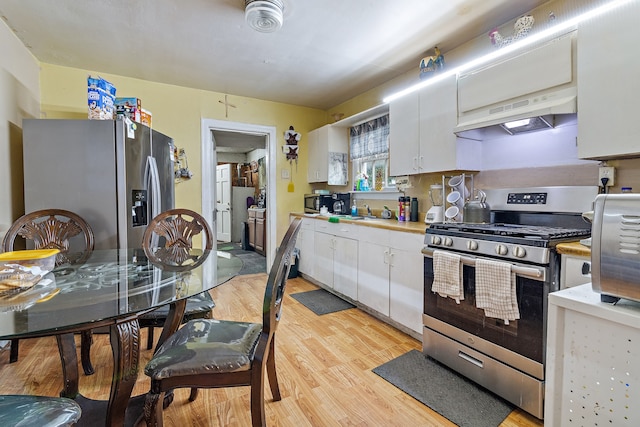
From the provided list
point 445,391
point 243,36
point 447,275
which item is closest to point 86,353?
point 445,391

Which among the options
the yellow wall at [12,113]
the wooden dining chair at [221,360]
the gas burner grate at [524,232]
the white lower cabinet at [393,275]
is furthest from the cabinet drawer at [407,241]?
the yellow wall at [12,113]

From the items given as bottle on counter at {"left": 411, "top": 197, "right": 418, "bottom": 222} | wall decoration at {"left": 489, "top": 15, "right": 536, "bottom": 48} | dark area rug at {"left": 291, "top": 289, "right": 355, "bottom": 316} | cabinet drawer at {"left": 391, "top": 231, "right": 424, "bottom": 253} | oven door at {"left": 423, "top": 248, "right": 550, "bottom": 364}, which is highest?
wall decoration at {"left": 489, "top": 15, "right": 536, "bottom": 48}

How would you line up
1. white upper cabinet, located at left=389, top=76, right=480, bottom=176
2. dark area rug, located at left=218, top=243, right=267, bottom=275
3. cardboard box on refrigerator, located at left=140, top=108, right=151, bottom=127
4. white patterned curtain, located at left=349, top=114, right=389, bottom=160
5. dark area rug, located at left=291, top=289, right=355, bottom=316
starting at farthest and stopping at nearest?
dark area rug, located at left=218, top=243, right=267, bottom=275, white patterned curtain, located at left=349, top=114, right=389, bottom=160, dark area rug, located at left=291, top=289, right=355, bottom=316, cardboard box on refrigerator, located at left=140, top=108, right=151, bottom=127, white upper cabinet, located at left=389, top=76, right=480, bottom=176

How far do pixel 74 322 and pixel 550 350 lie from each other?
63.6 inches

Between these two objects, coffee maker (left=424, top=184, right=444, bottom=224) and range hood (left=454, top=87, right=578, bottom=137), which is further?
coffee maker (left=424, top=184, right=444, bottom=224)

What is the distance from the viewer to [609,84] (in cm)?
150

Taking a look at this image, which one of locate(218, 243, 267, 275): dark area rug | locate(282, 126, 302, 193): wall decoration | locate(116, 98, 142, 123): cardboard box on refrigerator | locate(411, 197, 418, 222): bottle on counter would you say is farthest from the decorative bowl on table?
locate(282, 126, 302, 193): wall decoration

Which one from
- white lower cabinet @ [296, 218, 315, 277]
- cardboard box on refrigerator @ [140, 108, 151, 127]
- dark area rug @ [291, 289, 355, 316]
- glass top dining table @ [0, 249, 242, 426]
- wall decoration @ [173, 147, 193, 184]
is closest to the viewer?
glass top dining table @ [0, 249, 242, 426]

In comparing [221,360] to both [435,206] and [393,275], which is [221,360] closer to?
[393,275]

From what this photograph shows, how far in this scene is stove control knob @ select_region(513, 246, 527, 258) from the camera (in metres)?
1.53

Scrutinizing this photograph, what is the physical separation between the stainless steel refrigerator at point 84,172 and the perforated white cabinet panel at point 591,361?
107 inches

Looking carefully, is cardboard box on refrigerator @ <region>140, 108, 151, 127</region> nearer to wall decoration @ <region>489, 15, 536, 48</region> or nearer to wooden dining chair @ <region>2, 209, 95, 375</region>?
wooden dining chair @ <region>2, 209, 95, 375</region>

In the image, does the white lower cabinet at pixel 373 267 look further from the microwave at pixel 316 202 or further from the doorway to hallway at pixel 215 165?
the doorway to hallway at pixel 215 165

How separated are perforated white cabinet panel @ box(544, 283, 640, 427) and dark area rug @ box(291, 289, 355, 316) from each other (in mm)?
2007
